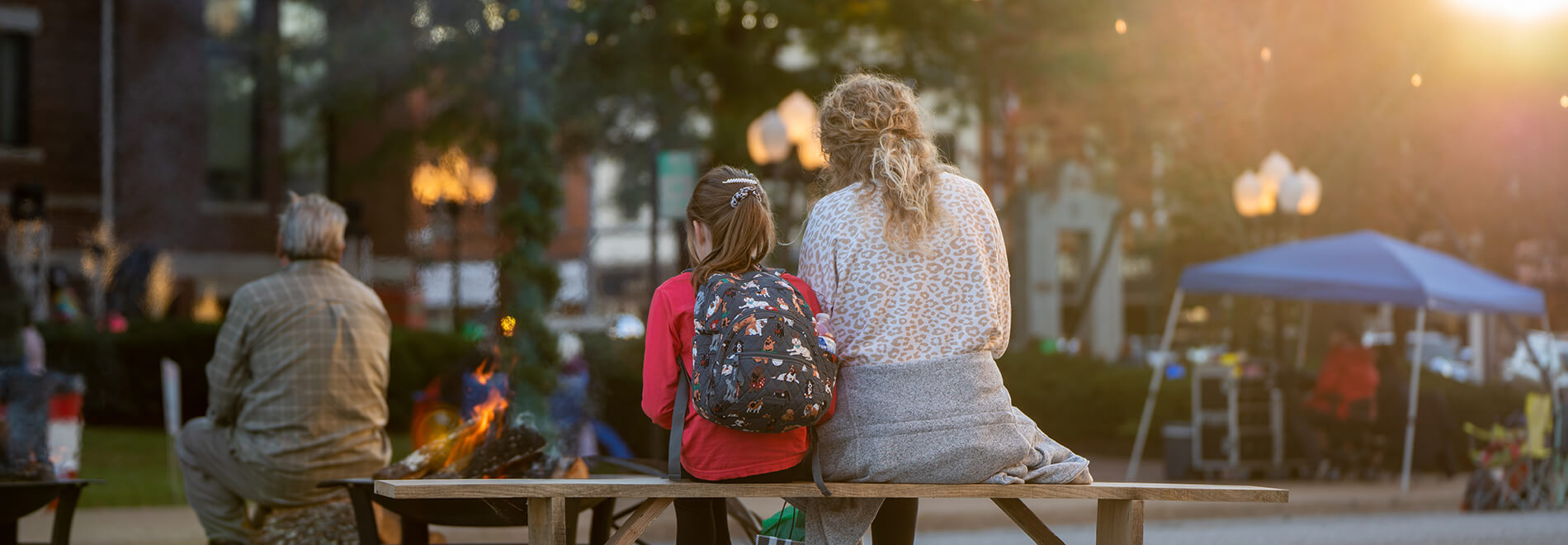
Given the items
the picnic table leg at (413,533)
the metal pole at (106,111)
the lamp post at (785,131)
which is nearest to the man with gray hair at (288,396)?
the picnic table leg at (413,533)

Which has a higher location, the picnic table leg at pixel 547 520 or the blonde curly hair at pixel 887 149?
the blonde curly hair at pixel 887 149

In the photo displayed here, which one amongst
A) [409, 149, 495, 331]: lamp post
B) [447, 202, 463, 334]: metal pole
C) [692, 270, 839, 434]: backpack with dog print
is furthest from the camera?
[409, 149, 495, 331]: lamp post

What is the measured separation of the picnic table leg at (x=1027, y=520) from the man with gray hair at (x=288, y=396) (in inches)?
109

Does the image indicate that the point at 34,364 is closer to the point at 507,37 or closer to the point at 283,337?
the point at 507,37

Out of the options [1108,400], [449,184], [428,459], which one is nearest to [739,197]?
[428,459]

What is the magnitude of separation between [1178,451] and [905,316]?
10628mm

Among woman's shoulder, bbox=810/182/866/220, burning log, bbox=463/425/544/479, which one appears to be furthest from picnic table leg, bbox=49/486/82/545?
woman's shoulder, bbox=810/182/866/220

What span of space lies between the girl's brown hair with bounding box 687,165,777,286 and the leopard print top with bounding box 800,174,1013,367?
0.67ft

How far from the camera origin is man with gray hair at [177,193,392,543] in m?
5.78

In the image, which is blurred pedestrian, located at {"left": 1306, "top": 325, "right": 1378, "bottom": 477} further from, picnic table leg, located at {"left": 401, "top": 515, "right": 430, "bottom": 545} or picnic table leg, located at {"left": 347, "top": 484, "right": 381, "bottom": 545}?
picnic table leg, located at {"left": 347, "top": 484, "right": 381, "bottom": 545}

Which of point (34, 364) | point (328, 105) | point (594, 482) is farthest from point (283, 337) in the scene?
point (328, 105)

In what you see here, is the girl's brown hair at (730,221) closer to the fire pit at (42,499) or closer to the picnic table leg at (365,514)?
the picnic table leg at (365,514)

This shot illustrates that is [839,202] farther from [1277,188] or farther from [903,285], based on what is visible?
[1277,188]

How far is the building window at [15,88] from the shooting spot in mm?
26266
